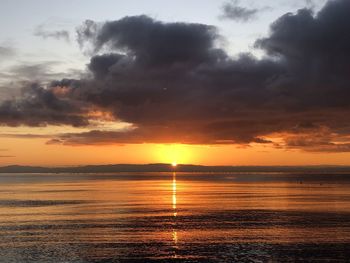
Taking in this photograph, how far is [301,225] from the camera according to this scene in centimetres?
7994

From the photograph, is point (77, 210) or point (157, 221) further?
point (77, 210)

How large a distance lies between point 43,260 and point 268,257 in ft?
82.3

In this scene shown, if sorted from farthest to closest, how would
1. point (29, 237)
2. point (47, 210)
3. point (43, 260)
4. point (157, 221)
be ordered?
point (47, 210), point (157, 221), point (29, 237), point (43, 260)

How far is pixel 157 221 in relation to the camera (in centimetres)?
8881

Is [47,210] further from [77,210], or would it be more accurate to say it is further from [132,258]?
[132,258]

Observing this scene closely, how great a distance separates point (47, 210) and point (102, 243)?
1914 inches

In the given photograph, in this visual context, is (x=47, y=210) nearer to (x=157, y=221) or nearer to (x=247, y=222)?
(x=157, y=221)

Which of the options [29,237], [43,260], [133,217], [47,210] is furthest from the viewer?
[47,210]

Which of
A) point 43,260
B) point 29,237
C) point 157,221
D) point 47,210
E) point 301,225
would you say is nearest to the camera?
point 43,260

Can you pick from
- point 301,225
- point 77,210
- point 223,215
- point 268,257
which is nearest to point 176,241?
point 268,257

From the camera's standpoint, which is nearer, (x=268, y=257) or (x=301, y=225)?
(x=268, y=257)

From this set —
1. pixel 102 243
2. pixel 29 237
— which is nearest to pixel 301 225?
pixel 102 243

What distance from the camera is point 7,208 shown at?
112 metres

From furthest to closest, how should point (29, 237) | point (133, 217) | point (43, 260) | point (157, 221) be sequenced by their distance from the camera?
point (133, 217)
point (157, 221)
point (29, 237)
point (43, 260)
